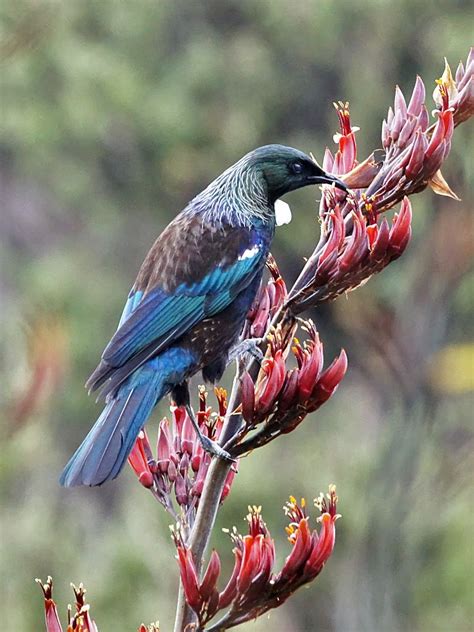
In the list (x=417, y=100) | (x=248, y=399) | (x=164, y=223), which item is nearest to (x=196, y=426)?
(x=248, y=399)

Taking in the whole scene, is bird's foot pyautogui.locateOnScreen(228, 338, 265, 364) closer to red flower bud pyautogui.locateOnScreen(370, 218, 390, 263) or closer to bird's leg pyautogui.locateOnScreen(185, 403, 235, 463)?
bird's leg pyautogui.locateOnScreen(185, 403, 235, 463)

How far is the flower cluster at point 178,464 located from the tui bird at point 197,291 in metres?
0.08

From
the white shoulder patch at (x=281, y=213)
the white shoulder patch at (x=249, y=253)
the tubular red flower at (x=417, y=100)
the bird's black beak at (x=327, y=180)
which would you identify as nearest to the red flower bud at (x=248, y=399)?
the bird's black beak at (x=327, y=180)

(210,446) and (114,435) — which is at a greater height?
(114,435)

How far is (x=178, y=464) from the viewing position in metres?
2.06

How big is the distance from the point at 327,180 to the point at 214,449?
1.99 feet

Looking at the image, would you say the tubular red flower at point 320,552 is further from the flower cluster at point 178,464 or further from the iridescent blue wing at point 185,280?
the iridescent blue wing at point 185,280

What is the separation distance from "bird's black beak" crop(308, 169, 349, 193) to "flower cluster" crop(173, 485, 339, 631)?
66cm

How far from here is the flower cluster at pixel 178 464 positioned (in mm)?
2025

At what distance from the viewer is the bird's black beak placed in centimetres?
210

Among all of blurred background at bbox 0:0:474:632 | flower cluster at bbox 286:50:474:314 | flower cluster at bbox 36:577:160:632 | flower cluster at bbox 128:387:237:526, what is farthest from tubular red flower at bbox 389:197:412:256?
blurred background at bbox 0:0:474:632

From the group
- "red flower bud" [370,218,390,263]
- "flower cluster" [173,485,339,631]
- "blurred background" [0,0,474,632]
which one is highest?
"blurred background" [0,0,474,632]

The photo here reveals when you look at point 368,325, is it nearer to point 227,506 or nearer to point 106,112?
point 227,506

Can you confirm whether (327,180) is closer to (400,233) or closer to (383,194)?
(383,194)
